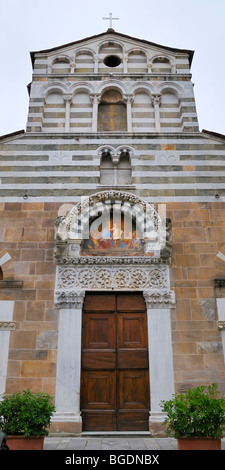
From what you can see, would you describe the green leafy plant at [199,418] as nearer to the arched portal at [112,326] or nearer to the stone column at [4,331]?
the arched portal at [112,326]

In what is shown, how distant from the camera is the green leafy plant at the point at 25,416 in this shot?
6.12 meters

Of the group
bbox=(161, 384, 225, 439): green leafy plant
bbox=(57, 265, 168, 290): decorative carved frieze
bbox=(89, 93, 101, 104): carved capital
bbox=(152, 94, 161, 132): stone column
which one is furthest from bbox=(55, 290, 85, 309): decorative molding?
bbox=(89, 93, 101, 104): carved capital

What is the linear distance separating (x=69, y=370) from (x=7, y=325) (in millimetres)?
1785

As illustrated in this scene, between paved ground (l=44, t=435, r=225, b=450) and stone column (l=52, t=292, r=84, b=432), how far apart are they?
38 cm

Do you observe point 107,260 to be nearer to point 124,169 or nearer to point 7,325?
point 7,325

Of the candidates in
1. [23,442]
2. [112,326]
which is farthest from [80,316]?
[23,442]

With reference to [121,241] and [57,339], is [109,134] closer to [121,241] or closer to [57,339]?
[121,241]

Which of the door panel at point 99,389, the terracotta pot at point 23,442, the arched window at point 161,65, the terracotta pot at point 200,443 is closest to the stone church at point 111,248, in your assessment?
the door panel at point 99,389

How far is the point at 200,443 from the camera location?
597 cm

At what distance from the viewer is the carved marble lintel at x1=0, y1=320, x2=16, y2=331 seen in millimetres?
8984

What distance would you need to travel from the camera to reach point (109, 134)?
11227 mm

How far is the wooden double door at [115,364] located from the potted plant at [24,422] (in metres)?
2.54

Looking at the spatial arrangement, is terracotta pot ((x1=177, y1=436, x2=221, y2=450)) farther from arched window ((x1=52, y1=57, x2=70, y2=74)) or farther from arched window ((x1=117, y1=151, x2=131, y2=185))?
arched window ((x1=52, y1=57, x2=70, y2=74))
